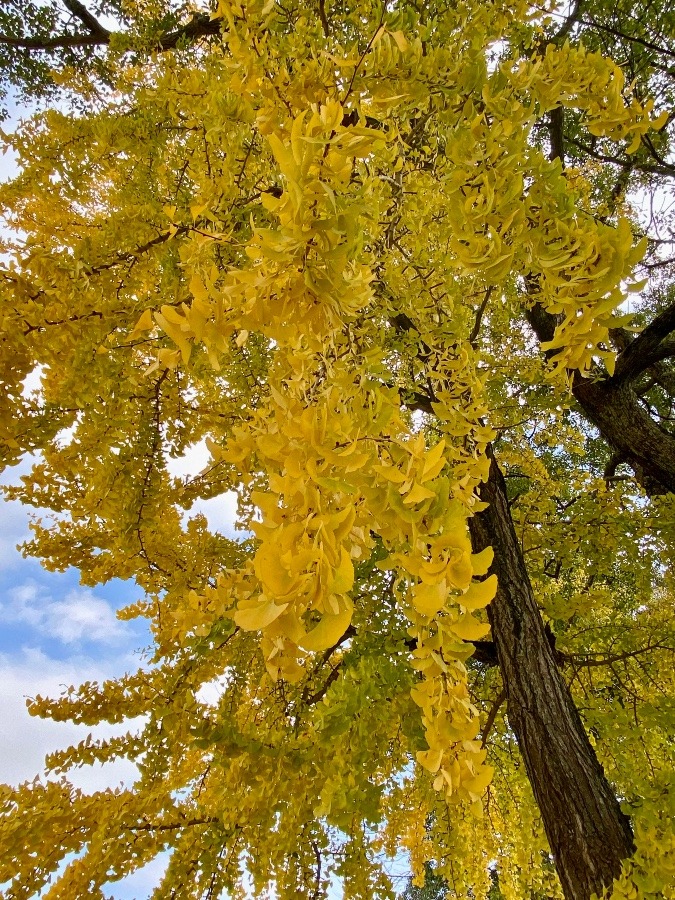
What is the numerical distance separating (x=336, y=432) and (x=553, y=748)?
2.24 m

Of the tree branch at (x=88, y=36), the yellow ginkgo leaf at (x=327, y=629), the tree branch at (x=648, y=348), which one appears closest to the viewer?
the yellow ginkgo leaf at (x=327, y=629)

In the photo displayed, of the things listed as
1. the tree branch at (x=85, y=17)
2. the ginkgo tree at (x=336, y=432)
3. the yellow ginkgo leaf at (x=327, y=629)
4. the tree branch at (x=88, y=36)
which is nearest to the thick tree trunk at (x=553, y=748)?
the ginkgo tree at (x=336, y=432)

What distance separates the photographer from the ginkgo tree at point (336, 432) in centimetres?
83

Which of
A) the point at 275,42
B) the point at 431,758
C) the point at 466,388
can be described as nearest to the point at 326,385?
the point at 431,758

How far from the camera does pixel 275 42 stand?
150 centimetres

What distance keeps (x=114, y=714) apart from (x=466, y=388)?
2341 millimetres

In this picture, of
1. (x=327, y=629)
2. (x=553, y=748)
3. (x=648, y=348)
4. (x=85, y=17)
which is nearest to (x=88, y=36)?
(x=85, y=17)

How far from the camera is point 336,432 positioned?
80 centimetres

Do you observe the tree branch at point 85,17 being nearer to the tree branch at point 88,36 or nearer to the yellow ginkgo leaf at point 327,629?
the tree branch at point 88,36

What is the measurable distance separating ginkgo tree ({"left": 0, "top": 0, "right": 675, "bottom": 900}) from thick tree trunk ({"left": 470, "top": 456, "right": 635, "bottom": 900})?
0.05 feet

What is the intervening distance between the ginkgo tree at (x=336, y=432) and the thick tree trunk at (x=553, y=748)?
1 centimetres

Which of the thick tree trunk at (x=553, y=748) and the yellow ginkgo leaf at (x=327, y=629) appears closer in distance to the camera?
the yellow ginkgo leaf at (x=327, y=629)

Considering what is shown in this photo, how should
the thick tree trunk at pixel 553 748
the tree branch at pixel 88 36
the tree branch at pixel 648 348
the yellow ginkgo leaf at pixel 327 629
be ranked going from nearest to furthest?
the yellow ginkgo leaf at pixel 327 629, the thick tree trunk at pixel 553 748, the tree branch at pixel 648 348, the tree branch at pixel 88 36

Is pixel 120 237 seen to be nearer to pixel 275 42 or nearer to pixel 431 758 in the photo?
pixel 275 42
